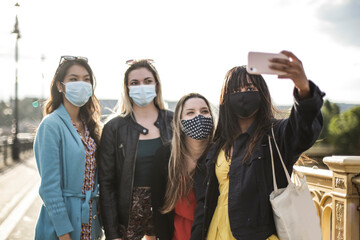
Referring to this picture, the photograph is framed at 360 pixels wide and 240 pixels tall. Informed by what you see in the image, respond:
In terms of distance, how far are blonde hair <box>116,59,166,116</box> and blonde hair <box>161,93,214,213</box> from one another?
0.62 m

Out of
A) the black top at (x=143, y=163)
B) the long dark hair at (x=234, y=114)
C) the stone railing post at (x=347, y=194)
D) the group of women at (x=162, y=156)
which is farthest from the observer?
the black top at (x=143, y=163)

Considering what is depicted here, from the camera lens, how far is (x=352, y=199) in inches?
138

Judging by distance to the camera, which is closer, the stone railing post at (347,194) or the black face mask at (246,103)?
the black face mask at (246,103)

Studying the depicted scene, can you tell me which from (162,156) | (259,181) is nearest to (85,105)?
(162,156)

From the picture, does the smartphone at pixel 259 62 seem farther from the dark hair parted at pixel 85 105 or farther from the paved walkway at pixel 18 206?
the paved walkway at pixel 18 206

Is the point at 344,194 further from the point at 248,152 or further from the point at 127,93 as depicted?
the point at 127,93

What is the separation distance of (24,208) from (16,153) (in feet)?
48.1

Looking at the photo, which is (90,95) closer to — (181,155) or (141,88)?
(141,88)

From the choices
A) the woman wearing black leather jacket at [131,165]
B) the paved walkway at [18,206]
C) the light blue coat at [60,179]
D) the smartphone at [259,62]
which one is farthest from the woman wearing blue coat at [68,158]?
the paved walkway at [18,206]

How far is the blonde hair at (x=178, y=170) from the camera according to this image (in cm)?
314

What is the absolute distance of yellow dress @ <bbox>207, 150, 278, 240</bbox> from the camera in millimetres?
2643

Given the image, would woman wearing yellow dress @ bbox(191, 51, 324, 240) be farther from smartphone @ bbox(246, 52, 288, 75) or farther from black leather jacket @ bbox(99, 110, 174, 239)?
black leather jacket @ bbox(99, 110, 174, 239)

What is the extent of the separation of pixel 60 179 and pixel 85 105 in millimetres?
916

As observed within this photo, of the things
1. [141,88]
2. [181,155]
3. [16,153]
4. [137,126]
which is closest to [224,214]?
[181,155]
